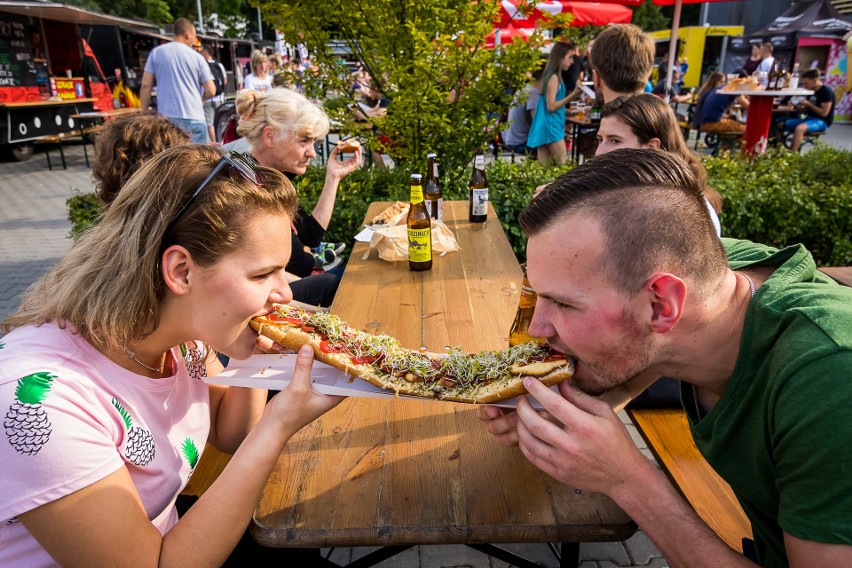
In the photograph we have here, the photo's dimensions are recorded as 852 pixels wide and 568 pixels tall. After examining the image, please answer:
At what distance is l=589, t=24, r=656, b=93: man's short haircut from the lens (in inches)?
183

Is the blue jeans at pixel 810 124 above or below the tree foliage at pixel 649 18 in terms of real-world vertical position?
below

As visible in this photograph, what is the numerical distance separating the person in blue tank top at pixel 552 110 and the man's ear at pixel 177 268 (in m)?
8.21

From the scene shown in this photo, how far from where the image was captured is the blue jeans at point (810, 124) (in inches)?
512

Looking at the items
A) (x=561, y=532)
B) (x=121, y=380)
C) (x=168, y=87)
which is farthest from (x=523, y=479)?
(x=168, y=87)

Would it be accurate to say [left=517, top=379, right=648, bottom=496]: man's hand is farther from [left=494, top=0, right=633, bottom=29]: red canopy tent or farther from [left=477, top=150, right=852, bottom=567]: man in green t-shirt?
[left=494, top=0, right=633, bottom=29]: red canopy tent

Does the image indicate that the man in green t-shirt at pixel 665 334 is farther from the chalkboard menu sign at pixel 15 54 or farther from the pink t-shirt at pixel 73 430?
the chalkboard menu sign at pixel 15 54

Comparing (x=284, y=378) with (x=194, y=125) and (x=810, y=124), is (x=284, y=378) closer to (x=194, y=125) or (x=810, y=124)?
(x=194, y=125)

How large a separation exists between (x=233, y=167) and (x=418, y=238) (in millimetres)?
1710

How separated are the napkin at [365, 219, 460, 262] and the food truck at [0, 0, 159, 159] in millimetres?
12473

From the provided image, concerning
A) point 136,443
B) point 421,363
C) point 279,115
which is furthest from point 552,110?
point 136,443

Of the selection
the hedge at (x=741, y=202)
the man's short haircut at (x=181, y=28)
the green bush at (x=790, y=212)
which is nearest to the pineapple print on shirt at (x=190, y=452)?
the hedge at (x=741, y=202)

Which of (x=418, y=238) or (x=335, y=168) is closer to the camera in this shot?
(x=418, y=238)

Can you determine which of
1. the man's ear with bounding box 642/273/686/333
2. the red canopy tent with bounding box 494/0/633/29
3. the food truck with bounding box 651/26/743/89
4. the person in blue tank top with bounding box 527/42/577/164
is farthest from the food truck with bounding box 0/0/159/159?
the food truck with bounding box 651/26/743/89

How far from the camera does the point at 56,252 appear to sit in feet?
25.3
